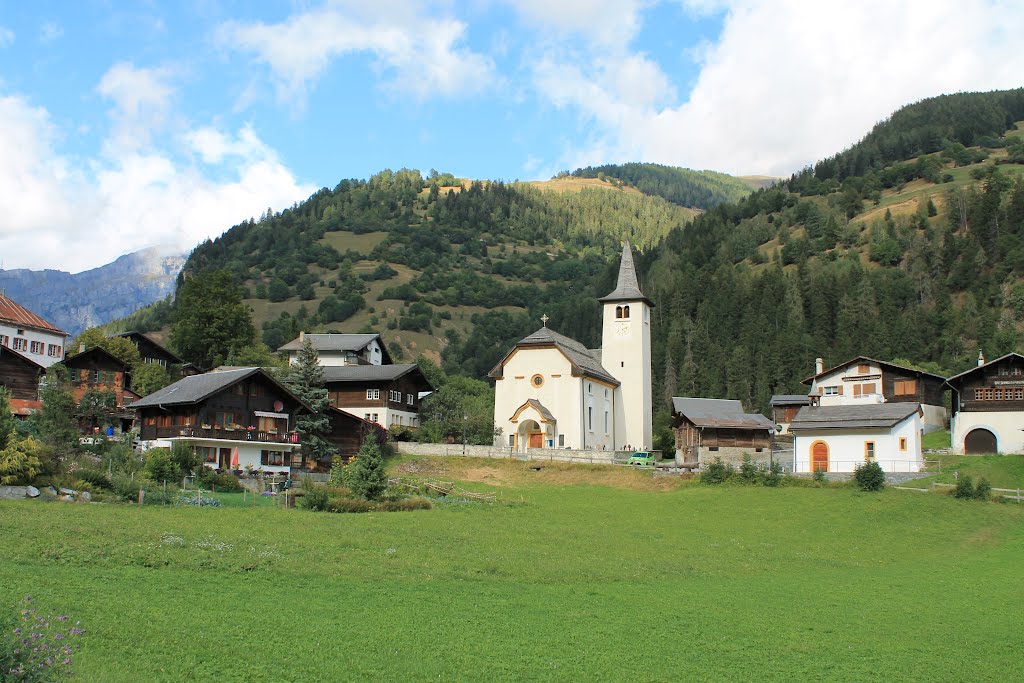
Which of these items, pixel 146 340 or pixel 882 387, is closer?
pixel 882 387

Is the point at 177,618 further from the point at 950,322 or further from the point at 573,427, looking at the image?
the point at 950,322

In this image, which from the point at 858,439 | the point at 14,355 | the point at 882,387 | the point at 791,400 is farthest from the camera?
the point at 791,400

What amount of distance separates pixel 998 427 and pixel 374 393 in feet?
133

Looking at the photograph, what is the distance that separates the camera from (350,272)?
200m

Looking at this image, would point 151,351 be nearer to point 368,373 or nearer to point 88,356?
point 88,356

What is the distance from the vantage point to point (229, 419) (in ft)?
167

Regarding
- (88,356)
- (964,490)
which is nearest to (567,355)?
(964,490)

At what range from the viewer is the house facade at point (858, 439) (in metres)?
50.5

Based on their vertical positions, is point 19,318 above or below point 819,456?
above

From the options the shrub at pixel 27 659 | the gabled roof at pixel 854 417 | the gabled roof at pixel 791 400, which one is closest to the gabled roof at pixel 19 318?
the gabled roof at pixel 854 417

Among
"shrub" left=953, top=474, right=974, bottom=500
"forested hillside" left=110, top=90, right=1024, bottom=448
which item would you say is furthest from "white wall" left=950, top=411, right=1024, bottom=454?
"forested hillside" left=110, top=90, right=1024, bottom=448

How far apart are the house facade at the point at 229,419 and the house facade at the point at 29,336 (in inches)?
892

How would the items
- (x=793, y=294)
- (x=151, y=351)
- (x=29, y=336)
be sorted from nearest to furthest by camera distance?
1. (x=29, y=336)
2. (x=151, y=351)
3. (x=793, y=294)

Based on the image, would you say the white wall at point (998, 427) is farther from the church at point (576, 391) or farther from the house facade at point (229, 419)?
the house facade at point (229, 419)
